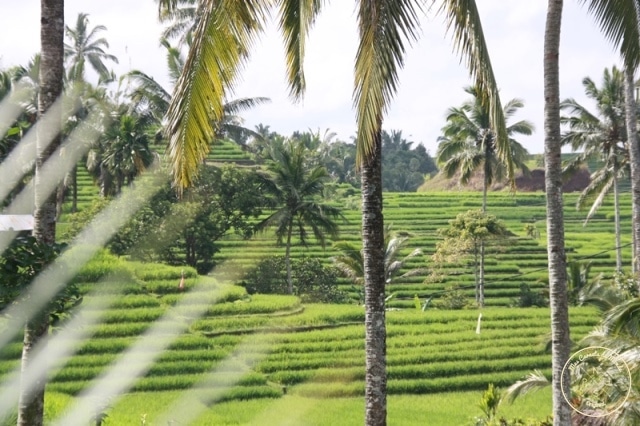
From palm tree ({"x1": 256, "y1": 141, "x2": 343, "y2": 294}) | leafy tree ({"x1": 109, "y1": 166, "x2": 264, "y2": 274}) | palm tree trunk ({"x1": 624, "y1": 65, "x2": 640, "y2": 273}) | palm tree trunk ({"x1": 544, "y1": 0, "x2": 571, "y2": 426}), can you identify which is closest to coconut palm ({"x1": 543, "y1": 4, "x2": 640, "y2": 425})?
palm tree trunk ({"x1": 544, "y1": 0, "x2": 571, "y2": 426})

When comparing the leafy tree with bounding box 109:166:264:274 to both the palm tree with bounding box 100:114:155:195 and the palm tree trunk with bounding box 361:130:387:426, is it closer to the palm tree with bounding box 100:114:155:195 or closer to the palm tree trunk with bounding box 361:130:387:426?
the palm tree with bounding box 100:114:155:195

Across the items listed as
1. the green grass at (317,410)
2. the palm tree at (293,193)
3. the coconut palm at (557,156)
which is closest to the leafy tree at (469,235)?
the palm tree at (293,193)

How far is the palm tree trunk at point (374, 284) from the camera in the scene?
20.8 ft

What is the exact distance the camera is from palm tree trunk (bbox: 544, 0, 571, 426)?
25.6 ft

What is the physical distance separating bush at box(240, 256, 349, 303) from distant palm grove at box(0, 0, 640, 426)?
0.08 m

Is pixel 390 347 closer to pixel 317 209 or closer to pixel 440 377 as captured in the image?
pixel 440 377

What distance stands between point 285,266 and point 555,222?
19.0m

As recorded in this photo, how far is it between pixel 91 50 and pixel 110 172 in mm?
14038

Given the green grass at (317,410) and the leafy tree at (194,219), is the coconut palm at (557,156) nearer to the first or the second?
the green grass at (317,410)

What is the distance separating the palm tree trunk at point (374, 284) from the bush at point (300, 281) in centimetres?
1865

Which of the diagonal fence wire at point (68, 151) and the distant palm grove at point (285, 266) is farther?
the diagonal fence wire at point (68, 151)

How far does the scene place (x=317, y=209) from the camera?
25234mm

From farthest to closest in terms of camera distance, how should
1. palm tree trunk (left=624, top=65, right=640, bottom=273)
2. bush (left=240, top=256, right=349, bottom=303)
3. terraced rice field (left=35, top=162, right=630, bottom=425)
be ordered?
bush (left=240, top=256, right=349, bottom=303) < terraced rice field (left=35, top=162, right=630, bottom=425) < palm tree trunk (left=624, top=65, right=640, bottom=273)

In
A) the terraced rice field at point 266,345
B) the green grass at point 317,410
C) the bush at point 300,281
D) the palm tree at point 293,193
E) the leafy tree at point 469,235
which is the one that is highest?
the palm tree at point 293,193
